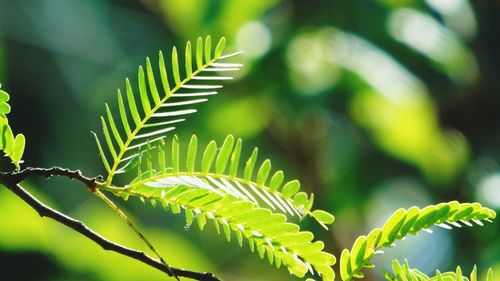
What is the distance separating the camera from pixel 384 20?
2.71 meters

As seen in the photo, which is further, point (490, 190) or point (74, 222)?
point (490, 190)

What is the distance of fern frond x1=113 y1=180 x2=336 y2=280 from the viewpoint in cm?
46

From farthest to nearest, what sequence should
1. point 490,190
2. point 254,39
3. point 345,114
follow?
1. point 345,114
2. point 254,39
3. point 490,190

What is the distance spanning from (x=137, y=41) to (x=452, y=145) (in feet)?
3.98

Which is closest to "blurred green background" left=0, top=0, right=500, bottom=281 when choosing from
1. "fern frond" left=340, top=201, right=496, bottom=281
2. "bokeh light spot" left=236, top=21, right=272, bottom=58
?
"bokeh light spot" left=236, top=21, right=272, bottom=58

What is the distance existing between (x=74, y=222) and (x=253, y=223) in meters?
0.09

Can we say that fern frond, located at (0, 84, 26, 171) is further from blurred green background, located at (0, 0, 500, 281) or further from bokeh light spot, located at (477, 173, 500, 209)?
bokeh light spot, located at (477, 173, 500, 209)

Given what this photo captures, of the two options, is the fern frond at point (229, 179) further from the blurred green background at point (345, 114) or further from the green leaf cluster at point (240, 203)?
the blurred green background at point (345, 114)

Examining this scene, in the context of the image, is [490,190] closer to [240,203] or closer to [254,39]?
[254,39]

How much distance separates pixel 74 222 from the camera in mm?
441

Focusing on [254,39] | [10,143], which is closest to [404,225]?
[10,143]

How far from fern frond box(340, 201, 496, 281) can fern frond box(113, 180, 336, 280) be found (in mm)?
18

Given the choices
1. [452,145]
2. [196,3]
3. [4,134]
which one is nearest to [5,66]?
[196,3]

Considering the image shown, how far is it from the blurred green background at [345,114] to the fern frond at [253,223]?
1730mm
